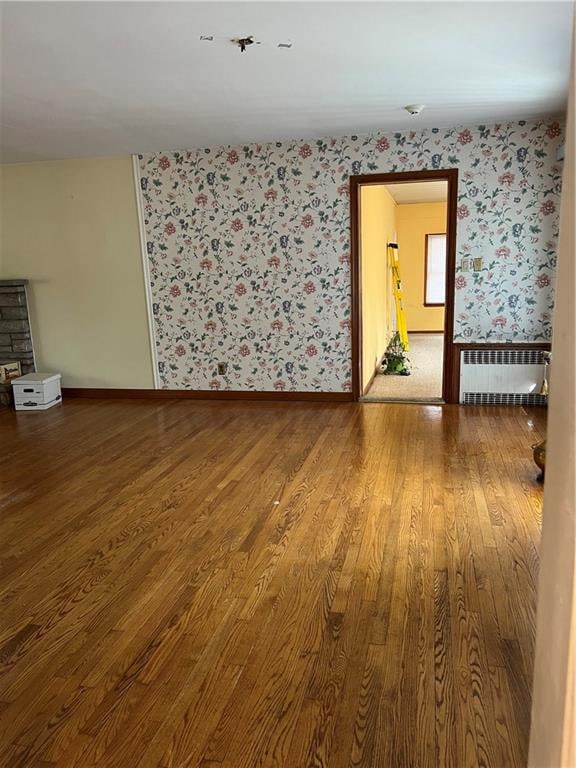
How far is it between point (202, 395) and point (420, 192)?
4830mm

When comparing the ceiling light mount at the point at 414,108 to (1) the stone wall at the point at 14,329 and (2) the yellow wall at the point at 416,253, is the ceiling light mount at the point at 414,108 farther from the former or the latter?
(2) the yellow wall at the point at 416,253

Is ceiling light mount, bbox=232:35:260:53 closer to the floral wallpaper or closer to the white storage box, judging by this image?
the floral wallpaper

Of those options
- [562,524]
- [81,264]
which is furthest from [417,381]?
[562,524]

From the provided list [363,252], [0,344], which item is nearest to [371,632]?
[363,252]

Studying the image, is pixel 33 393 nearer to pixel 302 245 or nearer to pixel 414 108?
pixel 302 245

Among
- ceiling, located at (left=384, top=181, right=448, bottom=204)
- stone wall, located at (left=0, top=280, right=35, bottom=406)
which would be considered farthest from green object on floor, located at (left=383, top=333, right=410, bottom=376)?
stone wall, located at (left=0, top=280, right=35, bottom=406)

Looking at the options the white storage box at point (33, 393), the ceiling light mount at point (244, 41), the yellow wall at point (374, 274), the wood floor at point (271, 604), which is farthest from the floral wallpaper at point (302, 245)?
the ceiling light mount at point (244, 41)

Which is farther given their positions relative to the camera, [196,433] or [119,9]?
[196,433]

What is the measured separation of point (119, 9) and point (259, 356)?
11.4ft

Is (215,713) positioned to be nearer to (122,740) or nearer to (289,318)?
(122,740)

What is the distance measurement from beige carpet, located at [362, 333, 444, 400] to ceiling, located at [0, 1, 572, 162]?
248 cm

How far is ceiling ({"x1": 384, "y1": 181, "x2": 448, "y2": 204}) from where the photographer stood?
7.66 metres

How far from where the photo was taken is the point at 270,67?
3059mm

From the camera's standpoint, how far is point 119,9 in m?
2.34
